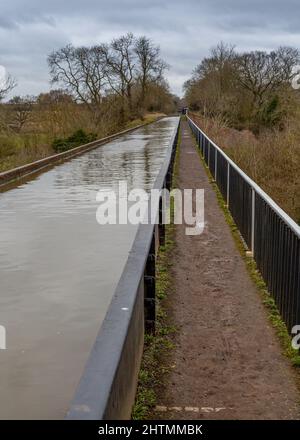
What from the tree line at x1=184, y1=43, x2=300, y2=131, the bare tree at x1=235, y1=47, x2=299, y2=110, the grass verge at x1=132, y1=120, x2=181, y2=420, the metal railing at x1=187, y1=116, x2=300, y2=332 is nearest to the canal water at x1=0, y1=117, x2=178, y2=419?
the grass verge at x1=132, y1=120, x2=181, y2=420

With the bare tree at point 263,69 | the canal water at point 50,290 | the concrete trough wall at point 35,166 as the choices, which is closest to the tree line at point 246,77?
the bare tree at point 263,69

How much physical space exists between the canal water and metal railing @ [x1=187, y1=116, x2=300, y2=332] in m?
1.82

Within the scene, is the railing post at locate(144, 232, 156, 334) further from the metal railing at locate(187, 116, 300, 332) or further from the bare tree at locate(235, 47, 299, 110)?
the bare tree at locate(235, 47, 299, 110)

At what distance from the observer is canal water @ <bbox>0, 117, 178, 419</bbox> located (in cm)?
437

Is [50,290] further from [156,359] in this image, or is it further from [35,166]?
[35,166]

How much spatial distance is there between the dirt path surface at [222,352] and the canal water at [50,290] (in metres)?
0.89

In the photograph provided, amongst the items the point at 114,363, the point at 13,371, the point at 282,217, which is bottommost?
the point at 13,371

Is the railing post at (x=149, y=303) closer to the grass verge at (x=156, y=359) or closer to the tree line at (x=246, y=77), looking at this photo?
the grass verge at (x=156, y=359)

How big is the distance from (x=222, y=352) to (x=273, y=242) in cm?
158

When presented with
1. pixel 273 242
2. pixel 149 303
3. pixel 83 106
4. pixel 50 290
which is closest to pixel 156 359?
pixel 149 303

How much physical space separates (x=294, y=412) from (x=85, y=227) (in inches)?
263

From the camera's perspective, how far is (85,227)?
9.78 meters
